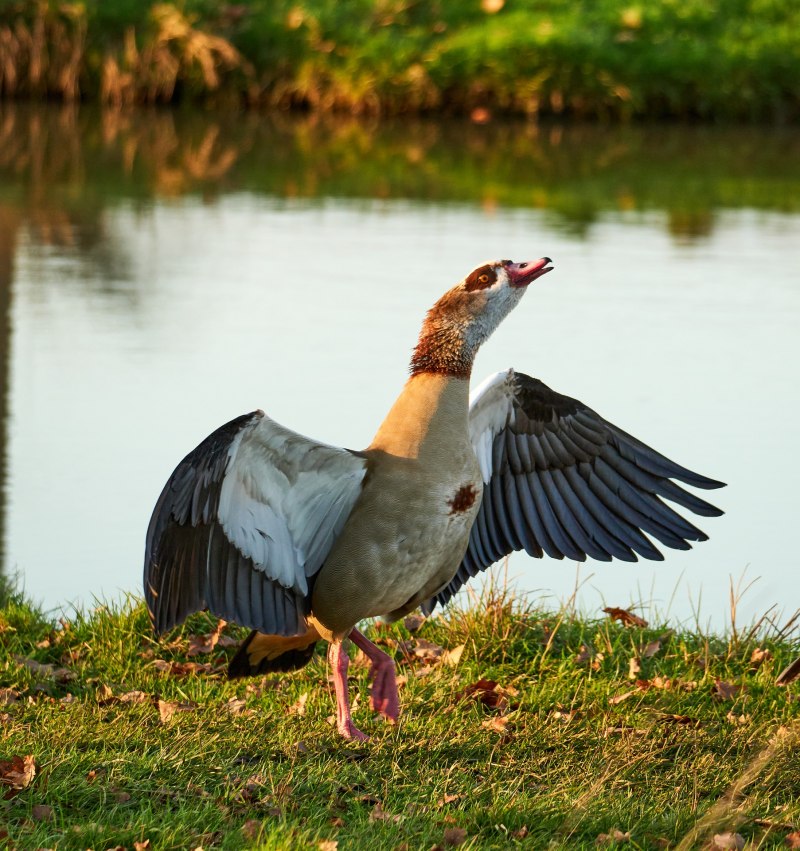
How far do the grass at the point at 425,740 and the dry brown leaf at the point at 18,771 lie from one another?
0.04 metres

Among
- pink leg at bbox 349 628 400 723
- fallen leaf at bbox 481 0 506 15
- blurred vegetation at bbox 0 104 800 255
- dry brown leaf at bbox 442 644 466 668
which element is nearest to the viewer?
pink leg at bbox 349 628 400 723

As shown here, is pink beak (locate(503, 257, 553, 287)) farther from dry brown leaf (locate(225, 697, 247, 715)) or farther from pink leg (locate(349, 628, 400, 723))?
dry brown leaf (locate(225, 697, 247, 715))

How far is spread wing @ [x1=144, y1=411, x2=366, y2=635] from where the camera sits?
4719mm

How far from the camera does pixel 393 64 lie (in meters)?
21.9

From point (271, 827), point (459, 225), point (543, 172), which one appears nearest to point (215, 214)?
point (459, 225)

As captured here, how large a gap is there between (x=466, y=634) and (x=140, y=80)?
17.0 meters

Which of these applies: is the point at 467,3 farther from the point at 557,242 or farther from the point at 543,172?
the point at 557,242

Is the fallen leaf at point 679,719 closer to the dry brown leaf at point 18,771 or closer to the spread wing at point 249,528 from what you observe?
the spread wing at point 249,528

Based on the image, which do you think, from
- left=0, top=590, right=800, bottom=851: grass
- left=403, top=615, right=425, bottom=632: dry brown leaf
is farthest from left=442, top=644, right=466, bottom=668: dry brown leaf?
left=403, top=615, right=425, bottom=632: dry brown leaf

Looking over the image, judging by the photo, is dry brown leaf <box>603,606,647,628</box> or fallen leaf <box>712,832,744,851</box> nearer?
fallen leaf <box>712,832,744,851</box>

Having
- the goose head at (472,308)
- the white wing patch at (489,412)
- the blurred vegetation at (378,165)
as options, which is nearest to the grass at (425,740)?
the white wing patch at (489,412)

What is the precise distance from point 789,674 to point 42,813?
270 centimetres

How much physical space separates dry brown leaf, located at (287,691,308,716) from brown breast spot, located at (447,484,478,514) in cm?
99

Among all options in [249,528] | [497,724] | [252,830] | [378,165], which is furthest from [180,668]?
[378,165]
